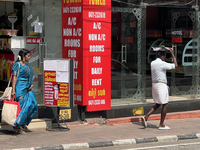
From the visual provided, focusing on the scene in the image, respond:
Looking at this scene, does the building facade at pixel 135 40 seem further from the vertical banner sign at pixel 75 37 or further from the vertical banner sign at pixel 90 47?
the vertical banner sign at pixel 90 47

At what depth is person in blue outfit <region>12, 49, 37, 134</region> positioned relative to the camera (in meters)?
8.65

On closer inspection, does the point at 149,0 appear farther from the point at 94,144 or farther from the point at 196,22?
the point at 94,144

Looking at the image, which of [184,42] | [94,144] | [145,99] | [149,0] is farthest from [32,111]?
[184,42]

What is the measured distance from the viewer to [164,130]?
9.63 m

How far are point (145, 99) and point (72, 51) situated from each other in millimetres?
2784

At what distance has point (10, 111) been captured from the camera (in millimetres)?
8461

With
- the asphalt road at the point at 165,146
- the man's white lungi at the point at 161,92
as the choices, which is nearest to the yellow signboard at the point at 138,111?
the man's white lungi at the point at 161,92

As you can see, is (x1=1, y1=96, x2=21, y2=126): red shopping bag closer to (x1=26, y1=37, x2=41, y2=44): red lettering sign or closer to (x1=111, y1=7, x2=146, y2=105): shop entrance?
(x1=26, y1=37, x2=41, y2=44): red lettering sign

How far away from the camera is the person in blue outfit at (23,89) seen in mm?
8648

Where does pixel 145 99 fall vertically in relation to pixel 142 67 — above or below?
below

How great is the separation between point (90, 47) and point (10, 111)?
8.91ft

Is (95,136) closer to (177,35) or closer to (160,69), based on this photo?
(160,69)

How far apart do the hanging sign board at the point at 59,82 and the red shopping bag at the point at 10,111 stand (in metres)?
1.01

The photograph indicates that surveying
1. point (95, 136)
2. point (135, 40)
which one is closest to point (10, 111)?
point (95, 136)
